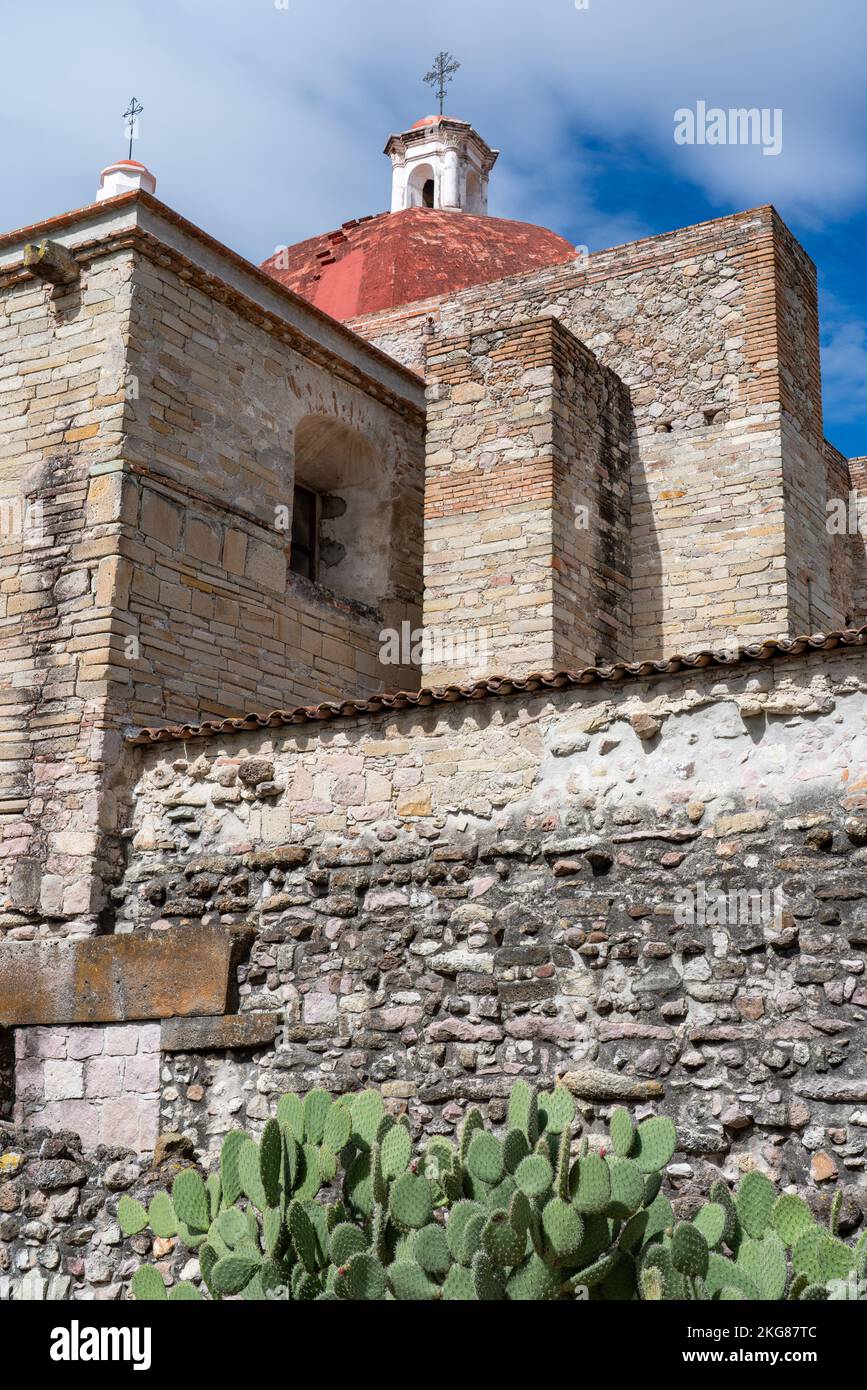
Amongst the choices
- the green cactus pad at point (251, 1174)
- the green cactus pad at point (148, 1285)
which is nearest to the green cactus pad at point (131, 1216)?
the green cactus pad at point (148, 1285)

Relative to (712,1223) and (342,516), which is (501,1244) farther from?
(342,516)

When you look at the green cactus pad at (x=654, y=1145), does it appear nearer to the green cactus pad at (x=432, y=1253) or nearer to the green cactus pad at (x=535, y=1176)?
the green cactus pad at (x=535, y=1176)

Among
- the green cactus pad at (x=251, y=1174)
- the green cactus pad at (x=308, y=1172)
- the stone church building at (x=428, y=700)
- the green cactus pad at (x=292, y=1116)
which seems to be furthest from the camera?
the stone church building at (x=428, y=700)

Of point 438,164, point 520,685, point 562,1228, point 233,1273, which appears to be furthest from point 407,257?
point 562,1228

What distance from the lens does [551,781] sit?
22.6 ft

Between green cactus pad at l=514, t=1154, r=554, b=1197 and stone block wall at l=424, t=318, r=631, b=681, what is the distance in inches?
211

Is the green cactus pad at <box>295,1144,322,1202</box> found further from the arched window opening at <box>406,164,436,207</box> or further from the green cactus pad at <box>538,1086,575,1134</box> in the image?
the arched window opening at <box>406,164,436,207</box>

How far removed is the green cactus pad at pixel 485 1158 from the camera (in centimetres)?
496

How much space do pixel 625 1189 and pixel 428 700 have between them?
313 centimetres

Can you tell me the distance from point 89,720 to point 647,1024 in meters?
3.92

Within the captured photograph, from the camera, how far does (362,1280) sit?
4566 mm

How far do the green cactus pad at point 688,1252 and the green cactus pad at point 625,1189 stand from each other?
244 millimetres

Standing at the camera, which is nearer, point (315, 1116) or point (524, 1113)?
point (524, 1113)
